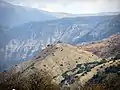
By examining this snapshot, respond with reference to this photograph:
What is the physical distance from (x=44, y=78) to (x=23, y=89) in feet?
35.1

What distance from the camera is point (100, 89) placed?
138250 millimetres

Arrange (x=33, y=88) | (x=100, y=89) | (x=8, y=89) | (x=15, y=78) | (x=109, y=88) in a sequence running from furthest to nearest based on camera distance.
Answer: (x=15, y=78) → (x=109, y=88) → (x=100, y=89) → (x=8, y=89) → (x=33, y=88)

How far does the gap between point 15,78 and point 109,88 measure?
5755 cm

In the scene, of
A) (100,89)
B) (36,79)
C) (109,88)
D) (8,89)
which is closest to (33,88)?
(36,79)

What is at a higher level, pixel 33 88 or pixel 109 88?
pixel 33 88

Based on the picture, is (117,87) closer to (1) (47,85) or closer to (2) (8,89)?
(1) (47,85)

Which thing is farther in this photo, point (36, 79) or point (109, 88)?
point (109, 88)

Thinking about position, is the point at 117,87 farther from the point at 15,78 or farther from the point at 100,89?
the point at 15,78

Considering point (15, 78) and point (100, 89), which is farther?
point (15, 78)

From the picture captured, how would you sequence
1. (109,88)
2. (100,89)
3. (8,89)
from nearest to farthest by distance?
(8,89) → (100,89) → (109,88)

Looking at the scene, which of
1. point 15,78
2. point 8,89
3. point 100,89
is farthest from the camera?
point 15,78

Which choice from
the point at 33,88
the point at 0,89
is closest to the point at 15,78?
the point at 0,89

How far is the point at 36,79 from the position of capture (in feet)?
413

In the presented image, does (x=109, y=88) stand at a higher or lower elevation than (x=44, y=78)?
lower
